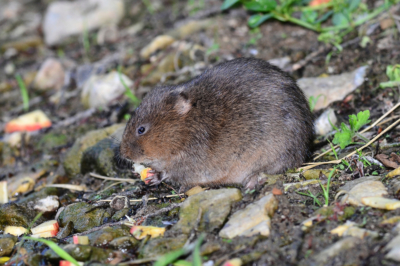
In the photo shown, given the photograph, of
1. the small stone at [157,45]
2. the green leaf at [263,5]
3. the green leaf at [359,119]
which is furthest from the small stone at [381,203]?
the small stone at [157,45]

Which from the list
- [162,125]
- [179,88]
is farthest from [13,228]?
[179,88]

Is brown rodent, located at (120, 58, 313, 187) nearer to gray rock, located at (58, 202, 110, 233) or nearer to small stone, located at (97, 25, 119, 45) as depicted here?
gray rock, located at (58, 202, 110, 233)

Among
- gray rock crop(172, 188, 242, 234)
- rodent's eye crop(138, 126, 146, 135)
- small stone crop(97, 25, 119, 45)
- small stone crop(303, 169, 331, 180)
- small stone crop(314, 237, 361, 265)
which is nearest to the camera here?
small stone crop(314, 237, 361, 265)

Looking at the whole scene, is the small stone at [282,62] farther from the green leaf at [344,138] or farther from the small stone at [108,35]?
the small stone at [108,35]

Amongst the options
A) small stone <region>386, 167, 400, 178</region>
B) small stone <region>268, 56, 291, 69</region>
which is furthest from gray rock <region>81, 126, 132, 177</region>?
small stone <region>386, 167, 400, 178</region>

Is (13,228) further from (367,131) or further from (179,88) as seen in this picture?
(367,131)
